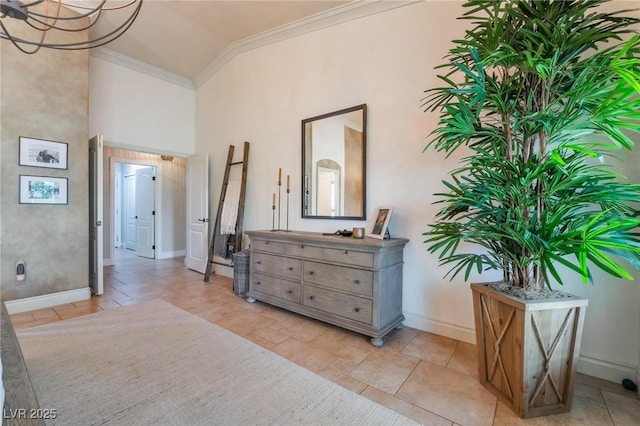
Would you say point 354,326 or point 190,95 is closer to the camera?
point 354,326

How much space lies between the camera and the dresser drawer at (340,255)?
92.6 inches

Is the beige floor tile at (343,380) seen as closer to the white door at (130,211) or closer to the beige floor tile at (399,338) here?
the beige floor tile at (399,338)

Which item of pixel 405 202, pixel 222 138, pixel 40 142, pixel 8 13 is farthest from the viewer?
pixel 222 138

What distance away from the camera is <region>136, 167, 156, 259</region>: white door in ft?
20.8

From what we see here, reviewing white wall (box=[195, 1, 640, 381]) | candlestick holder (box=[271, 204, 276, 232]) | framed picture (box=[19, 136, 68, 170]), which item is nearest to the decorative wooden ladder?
white wall (box=[195, 1, 640, 381])

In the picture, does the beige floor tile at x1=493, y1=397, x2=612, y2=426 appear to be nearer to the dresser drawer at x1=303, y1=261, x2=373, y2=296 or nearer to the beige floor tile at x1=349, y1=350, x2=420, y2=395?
the beige floor tile at x1=349, y1=350, x2=420, y2=395

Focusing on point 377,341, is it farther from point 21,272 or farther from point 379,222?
point 21,272

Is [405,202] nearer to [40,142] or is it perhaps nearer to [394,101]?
[394,101]

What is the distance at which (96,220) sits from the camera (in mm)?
3527

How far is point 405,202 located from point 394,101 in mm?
998

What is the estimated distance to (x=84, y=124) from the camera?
3375 millimetres

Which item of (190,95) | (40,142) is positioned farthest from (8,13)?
(190,95)

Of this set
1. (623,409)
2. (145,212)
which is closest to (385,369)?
(623,409)

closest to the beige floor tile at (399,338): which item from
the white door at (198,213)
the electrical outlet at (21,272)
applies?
the white door at (198,213)
